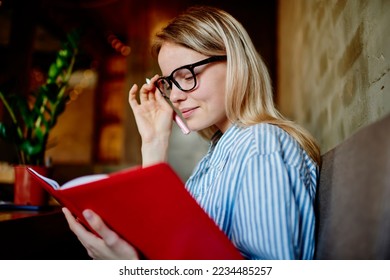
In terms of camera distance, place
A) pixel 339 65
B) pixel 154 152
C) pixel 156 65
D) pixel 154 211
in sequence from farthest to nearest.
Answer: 1. pixel 156 65
2. pixel 339 65
3. pixel 154 152
4. pixel 154 211

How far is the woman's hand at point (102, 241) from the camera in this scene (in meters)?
0.62

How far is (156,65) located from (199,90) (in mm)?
2600

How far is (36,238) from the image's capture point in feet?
3.28

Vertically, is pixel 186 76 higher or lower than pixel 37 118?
higher

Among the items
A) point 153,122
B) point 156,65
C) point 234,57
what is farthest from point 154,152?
point 156,65

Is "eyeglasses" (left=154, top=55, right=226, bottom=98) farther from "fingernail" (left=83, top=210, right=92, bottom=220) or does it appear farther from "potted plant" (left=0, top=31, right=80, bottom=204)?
"potted plant" (left=0, top=31, right=80, bottom=204)

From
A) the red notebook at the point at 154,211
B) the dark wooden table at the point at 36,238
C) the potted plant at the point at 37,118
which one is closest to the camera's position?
the red notebook at the point at 154,211

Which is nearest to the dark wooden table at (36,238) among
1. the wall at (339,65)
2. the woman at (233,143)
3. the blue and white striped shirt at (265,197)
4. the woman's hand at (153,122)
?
the woman at (233,143)

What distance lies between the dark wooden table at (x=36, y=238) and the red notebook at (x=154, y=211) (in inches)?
13.0

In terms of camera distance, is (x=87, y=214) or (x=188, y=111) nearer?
(x=87, y=214)

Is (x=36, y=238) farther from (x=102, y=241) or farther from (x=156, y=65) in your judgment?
(x=156, y=65)

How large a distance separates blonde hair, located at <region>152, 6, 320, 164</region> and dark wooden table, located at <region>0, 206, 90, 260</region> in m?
0.60

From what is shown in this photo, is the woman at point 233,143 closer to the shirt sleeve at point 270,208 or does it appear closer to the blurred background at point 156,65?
the shirt sleeve at point 270,208
